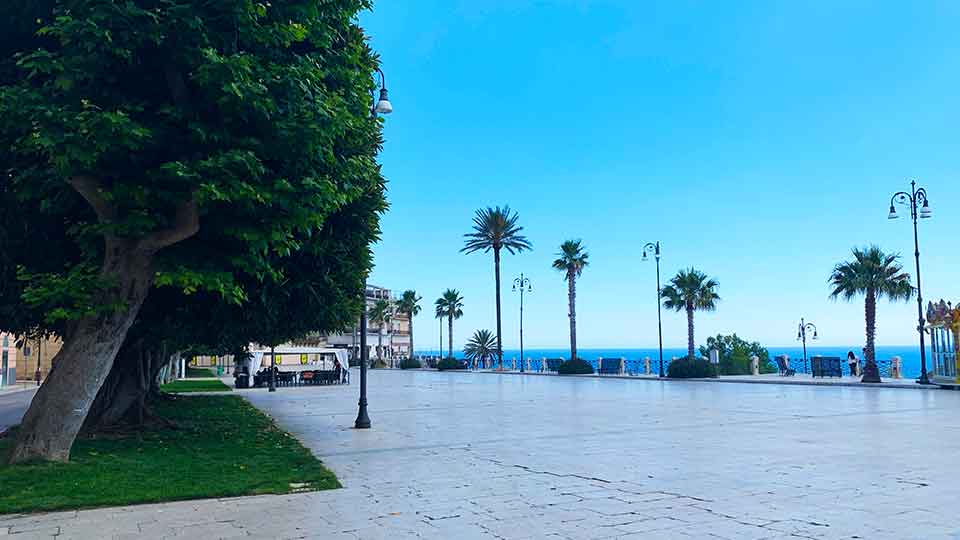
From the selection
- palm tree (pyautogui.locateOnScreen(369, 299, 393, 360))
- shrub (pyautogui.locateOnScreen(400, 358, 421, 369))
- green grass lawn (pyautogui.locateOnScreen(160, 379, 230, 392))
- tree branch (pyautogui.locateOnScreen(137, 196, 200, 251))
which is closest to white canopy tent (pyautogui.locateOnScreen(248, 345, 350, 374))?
green grass lawn (pyautogui.locateOnScreen(160, 379, 230, 392))

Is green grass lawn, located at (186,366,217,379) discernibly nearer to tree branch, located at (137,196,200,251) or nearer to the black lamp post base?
the black lamp post base

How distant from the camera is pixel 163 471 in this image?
9.87 m

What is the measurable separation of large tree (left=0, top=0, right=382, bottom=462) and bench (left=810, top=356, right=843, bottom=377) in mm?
33854

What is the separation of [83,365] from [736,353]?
193 ft

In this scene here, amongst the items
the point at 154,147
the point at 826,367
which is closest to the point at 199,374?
the point at 826,367

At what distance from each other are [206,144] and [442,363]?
5544cm

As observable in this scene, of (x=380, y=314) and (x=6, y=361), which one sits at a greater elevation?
(x=380, y=314)

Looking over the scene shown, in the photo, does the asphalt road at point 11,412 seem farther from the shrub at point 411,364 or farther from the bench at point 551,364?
the shrub at point 411,364

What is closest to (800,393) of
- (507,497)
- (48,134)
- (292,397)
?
(292,397)

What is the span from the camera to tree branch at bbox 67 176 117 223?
9680 mm

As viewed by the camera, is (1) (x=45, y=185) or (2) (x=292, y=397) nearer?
(1) (x=45, y=185)

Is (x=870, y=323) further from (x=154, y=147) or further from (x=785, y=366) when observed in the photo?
(x=154, y=147)

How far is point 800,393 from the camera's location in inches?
1080

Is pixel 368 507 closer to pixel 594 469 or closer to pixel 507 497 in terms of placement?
pixel 507 497
